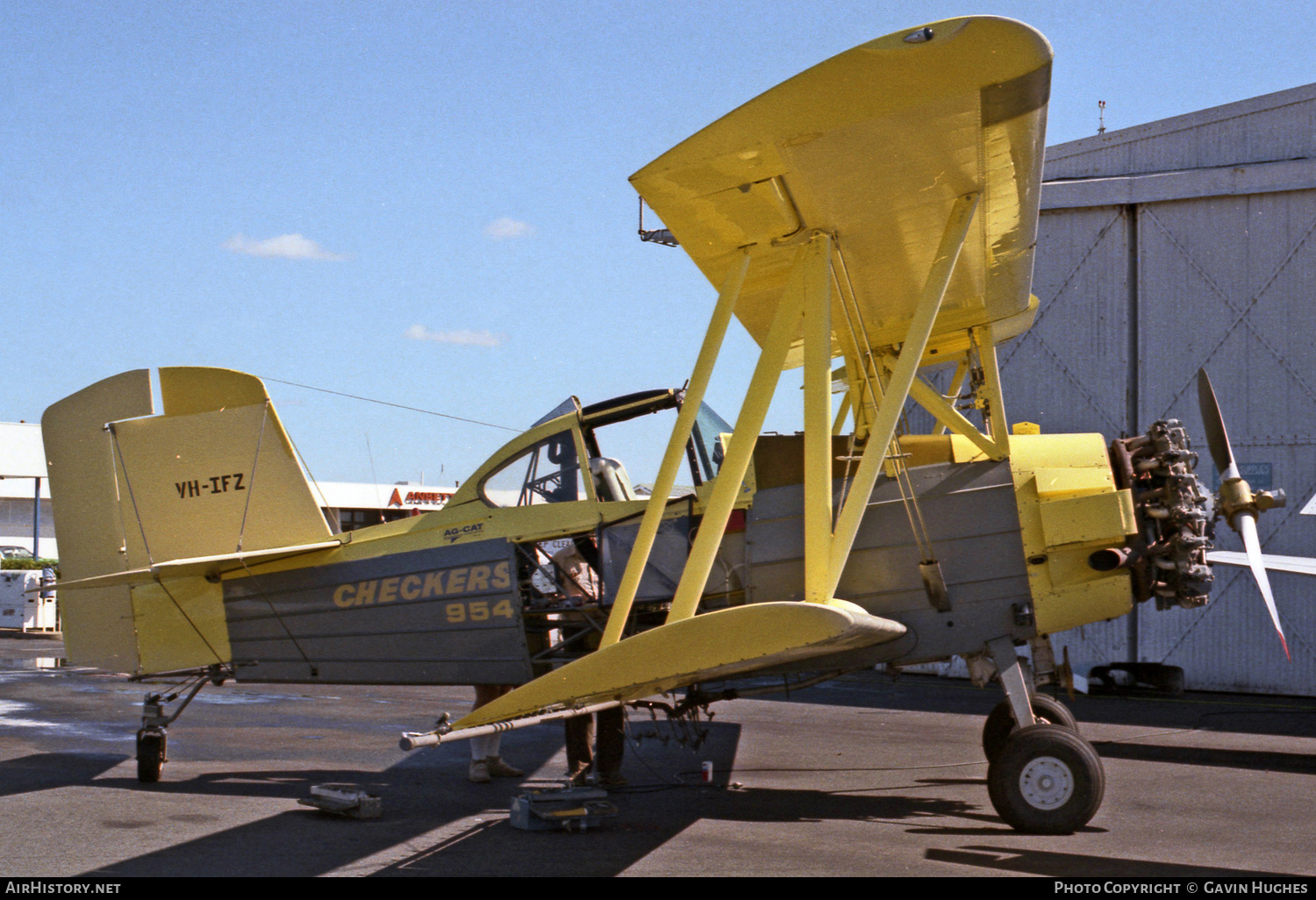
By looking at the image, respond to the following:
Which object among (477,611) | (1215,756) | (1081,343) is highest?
(1081,343)

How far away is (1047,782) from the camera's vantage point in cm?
612

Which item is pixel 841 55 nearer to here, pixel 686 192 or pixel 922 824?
pixel 686 192

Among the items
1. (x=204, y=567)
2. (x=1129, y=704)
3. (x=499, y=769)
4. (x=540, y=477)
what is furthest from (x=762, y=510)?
(x=1129, y=704)

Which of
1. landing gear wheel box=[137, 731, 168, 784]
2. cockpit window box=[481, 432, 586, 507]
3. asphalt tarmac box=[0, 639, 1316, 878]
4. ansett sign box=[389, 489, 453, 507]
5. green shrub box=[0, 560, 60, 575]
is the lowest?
asphalt tarmac box=[0, 639, 1316, 878]

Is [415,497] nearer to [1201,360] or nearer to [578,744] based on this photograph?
[1201,360]

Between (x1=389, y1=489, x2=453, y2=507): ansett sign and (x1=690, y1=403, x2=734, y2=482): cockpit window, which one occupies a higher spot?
(x1=389, y1=489, x2=453, y2=507): ansett sign

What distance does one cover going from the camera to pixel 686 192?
5691 mm

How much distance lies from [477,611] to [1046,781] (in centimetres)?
368

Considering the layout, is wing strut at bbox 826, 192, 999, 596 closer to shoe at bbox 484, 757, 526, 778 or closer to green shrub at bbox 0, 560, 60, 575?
shoe at bbox 484, 757, 526, 778

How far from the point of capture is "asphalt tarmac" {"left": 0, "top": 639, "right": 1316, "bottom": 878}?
5508mm

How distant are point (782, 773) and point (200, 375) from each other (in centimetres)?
553

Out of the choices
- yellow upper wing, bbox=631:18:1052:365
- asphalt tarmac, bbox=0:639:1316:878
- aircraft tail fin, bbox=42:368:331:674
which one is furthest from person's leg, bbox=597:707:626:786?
yellow upper wing, bbox=631:18:1052:365

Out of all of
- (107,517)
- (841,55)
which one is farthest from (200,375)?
(841,55)

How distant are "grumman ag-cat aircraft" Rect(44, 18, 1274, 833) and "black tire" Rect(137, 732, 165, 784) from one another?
0.16 feet
